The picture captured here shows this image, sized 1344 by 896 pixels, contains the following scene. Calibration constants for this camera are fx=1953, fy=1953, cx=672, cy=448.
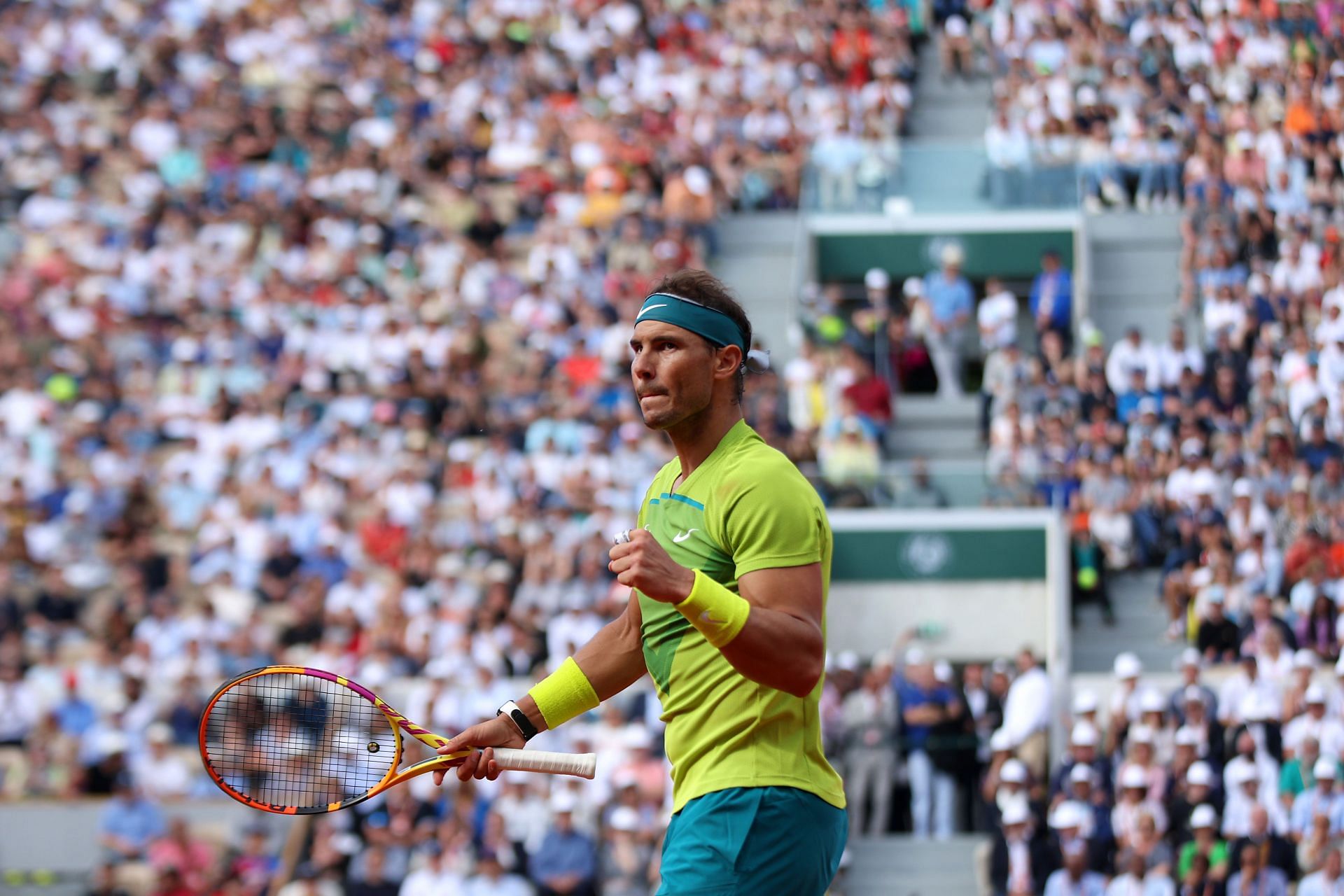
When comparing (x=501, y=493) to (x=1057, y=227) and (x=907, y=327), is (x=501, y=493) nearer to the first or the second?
(x=907, y=327)

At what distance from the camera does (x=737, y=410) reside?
4770 mm

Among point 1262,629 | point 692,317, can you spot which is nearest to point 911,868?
point 1262,629

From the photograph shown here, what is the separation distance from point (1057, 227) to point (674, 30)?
5676mm

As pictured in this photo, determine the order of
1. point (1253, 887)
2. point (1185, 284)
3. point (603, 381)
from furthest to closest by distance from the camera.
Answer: point (1185, 284), point (603, 381), point (1253, 887)

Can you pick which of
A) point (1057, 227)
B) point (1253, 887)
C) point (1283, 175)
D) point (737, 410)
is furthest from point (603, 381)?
point (737, 410)

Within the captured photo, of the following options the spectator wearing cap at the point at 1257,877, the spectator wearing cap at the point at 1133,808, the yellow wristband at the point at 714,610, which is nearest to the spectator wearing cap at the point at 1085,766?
the spectator wearing cap at the point at 1133,808

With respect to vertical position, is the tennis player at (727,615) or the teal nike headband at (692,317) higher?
the teal nike headband at (692,317)

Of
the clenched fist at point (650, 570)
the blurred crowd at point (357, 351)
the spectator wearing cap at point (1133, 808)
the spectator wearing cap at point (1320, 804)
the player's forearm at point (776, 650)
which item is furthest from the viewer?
the blurred crowd at point (357, 351)

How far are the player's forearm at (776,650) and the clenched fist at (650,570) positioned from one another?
166 mm

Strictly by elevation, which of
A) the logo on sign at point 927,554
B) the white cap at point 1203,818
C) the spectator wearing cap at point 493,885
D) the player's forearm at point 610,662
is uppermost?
the logo on sign at point 927,554

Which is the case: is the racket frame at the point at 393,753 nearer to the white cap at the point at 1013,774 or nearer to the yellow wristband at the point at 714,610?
the yellow wristband at the point at 714,610

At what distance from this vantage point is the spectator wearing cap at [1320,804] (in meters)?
12.4

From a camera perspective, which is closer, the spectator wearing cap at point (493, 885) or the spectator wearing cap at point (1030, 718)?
the spectator wearing cap at point (493, 885)

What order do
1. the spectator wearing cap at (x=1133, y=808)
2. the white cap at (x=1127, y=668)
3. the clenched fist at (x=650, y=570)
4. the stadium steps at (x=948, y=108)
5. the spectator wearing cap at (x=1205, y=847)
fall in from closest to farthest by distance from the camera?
the clenched fist at (x=650, y=570)
the spectator wearing cap at (x=1205, y=847)
the spectator wearing cap at (x=1133, y=808)
the white cap at (x=1127, y=668)
the stadium steps at (x=948, y=108)
